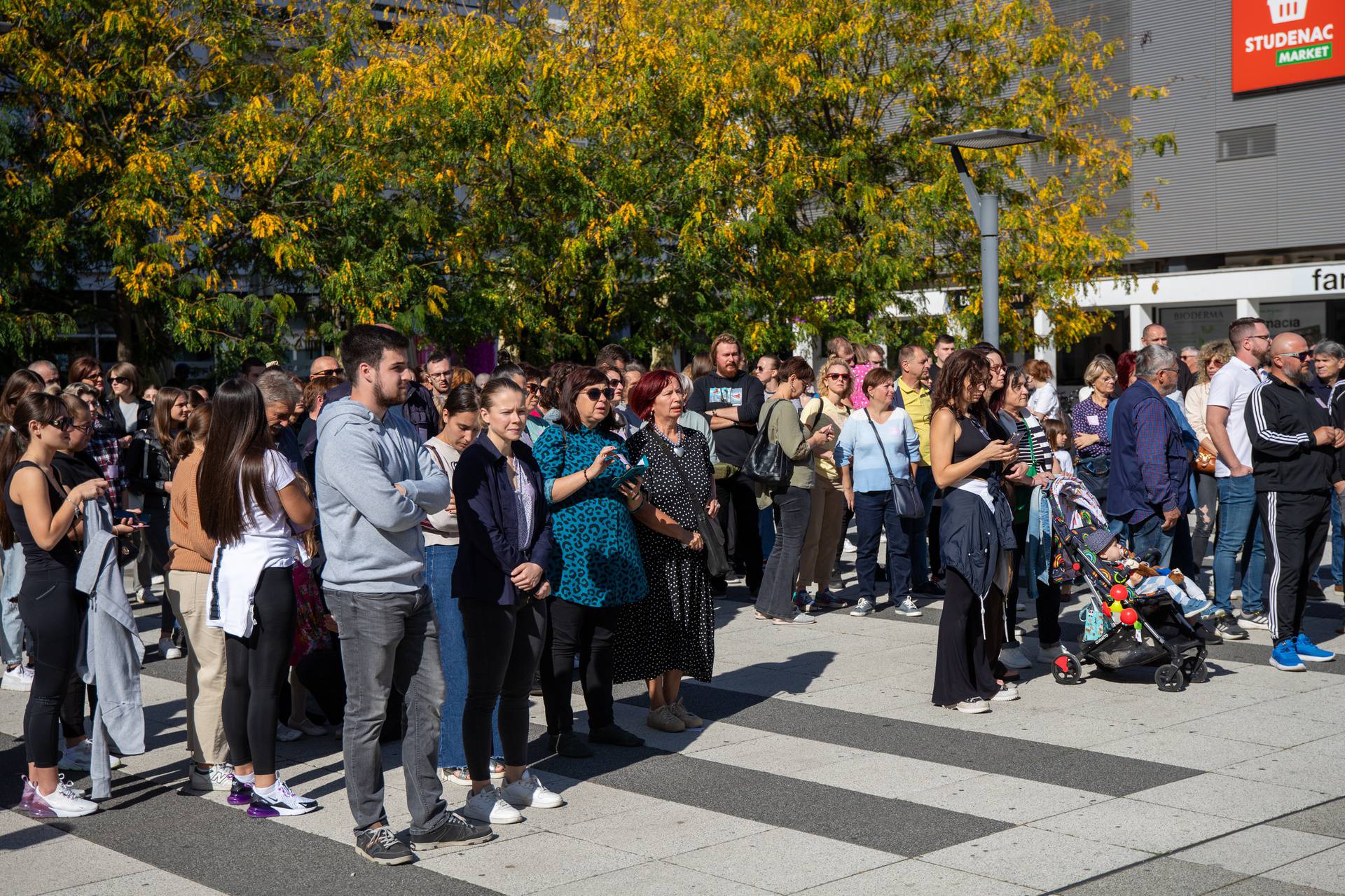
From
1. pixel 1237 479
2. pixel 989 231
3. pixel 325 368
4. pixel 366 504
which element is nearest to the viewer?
pixel 366 504

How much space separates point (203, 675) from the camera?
657 centimetres

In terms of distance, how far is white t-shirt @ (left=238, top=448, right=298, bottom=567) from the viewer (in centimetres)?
589

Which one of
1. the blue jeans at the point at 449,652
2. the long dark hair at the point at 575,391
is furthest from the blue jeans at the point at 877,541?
the blue jeans at the point at 449,652

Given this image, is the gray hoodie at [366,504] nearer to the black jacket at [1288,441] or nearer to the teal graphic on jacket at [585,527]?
the teal graphic on jacket at [585,527]

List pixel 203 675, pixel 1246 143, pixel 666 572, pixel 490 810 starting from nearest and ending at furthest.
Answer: pixel 490 810 → pixel 203 675 → pixel 666 572 → pixel 1246 143

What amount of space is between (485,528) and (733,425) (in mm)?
6173

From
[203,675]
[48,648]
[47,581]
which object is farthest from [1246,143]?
[48,648]

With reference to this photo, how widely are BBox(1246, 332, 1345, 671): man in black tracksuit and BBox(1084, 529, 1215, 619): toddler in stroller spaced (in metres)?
0.52

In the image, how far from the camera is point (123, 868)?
5441 mm

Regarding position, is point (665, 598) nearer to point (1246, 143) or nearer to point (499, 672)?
point (499, 672)

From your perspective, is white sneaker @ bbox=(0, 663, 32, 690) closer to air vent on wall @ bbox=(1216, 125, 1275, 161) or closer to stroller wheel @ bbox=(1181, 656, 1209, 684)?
stroller wheel @ bbox=(1181, 656, 1209, 684)

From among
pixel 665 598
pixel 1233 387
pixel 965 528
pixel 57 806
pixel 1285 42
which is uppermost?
pixel 1285 42

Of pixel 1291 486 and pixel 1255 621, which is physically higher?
pixel 1291 486

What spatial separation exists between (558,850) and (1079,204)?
1856 cm
